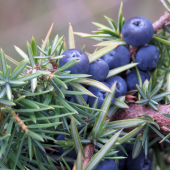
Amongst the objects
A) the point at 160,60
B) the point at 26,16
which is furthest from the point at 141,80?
the point at 26,16

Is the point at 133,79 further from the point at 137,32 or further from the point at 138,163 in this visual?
the point at 138,163

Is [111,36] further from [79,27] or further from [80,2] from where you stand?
[80,2]

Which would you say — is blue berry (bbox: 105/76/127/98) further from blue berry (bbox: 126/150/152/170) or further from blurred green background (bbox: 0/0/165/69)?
blurred green background (bbox: 0/0/165/69)

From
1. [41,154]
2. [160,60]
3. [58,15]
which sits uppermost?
[58,15]

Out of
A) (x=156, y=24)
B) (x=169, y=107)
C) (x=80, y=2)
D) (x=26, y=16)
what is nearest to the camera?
(x=169, y=107)

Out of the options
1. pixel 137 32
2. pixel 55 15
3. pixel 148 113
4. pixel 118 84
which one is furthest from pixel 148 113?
pixel 55 15

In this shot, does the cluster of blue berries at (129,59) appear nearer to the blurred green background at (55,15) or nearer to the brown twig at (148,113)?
the brown twig at (148,113)

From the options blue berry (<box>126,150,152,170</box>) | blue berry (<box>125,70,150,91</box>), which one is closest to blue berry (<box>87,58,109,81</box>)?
blue berry (<box>125,70,150,91</box>)
